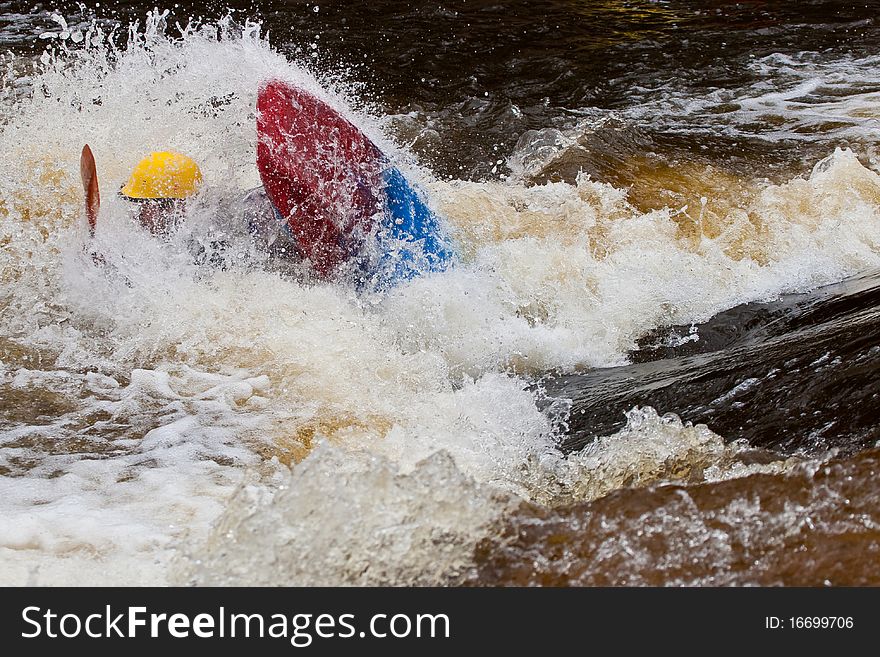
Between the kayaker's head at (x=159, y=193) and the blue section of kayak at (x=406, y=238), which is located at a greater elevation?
the kayaker's head at (x=159, y=193)

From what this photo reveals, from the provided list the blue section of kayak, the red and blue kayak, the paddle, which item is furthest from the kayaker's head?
the blue section of kayak

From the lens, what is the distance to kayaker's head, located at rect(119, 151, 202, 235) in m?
3.97

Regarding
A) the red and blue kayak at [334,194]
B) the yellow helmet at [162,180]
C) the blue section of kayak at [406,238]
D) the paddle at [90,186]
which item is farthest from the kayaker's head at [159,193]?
the blue section of kayak at [406,238]

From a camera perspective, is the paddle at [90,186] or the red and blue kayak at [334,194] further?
the paddle at [90,186]

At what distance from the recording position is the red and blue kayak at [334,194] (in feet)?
11.8

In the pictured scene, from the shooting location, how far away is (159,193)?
3.97m

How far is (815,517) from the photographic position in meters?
1.84

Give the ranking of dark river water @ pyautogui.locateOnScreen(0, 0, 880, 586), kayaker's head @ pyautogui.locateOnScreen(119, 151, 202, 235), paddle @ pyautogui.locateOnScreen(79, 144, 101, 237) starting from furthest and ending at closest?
kayaker's head @ pyautogui.locateOnScreen(119, 151, 202, 235), paddle @ pyautogui.locateOnScreen(79, 144, 101, 237), dark river water @ pyautogui.locateOnScreen(0, 0, 880, 586)

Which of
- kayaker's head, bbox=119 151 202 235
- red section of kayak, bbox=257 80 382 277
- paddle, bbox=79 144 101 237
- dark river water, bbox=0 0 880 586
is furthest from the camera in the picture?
kayaker's head, bbox=119 151 202 235

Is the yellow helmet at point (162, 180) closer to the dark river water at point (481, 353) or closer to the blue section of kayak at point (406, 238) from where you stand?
the dark river water at point (481, 353)

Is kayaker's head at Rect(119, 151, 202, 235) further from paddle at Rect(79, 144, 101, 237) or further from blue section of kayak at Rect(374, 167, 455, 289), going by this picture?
blue section of kayak at Rect(374, 167, 455, 289)

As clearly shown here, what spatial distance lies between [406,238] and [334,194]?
0.34 m
